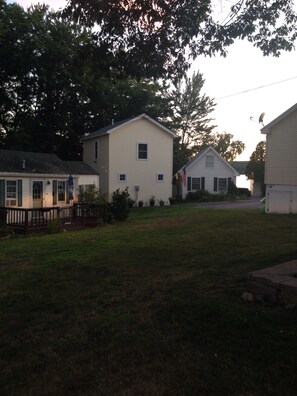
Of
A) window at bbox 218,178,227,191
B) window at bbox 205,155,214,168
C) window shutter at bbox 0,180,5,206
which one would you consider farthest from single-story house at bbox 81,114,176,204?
window shutter at bbox 0,180,5,206

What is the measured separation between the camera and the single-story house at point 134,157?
28.5 metres

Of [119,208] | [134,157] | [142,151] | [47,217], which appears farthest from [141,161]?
[47,217]

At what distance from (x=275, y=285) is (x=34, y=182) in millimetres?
18037

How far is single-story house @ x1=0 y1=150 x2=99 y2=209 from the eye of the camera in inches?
762

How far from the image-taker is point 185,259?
8219 millimetres

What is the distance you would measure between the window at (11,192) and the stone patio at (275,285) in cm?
1677

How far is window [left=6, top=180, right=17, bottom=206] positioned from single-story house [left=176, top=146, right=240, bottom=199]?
64.9 feet

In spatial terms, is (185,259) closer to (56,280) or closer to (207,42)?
(56,280)

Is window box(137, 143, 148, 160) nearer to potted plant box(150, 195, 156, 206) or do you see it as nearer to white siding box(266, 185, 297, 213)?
potted plant box(150, 195, 156, 206)

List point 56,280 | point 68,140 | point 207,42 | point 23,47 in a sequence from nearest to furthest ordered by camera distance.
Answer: point 56,280 < point 207,42 < point 23,47 < point 68,140

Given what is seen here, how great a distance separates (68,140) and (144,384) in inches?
1318

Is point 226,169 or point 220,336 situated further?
point 226,169

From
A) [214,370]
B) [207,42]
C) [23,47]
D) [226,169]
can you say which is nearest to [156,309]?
[214,370]

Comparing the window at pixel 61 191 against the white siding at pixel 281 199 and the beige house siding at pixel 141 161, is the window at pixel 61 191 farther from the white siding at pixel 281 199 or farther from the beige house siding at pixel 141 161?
the white siding at pixel 281 199
